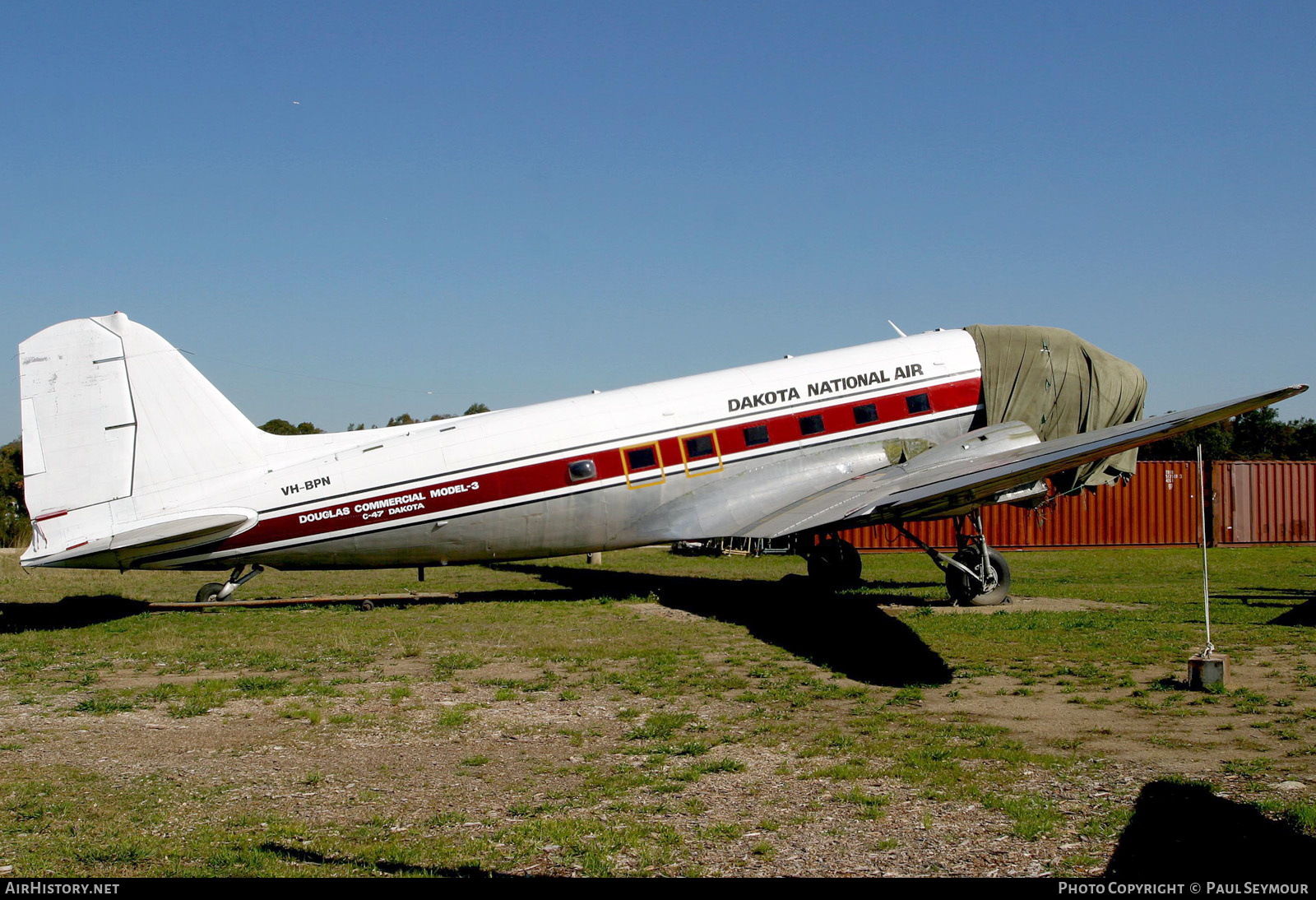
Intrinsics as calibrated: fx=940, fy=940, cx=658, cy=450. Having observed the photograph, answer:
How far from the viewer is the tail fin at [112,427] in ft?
49.1

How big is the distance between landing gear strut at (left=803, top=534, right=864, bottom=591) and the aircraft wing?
2873 mm

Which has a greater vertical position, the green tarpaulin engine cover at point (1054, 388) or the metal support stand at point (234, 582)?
the green tarpaulin engine cover at point (1054, 388)

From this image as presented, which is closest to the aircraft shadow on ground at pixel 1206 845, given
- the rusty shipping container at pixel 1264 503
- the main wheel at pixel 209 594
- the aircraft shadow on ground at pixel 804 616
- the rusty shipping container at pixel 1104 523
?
the aircraft shadow on ground at pixel 804 616

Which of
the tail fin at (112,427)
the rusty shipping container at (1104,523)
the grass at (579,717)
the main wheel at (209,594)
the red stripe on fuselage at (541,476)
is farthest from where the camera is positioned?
the rusty shipping container at (1104,523)

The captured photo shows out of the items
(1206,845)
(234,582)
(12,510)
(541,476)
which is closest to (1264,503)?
(541,476)

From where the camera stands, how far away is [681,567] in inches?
1091

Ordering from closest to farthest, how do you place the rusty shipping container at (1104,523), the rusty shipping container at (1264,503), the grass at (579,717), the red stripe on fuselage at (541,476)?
the grass at (579,717) < the red stripe on fuselage at (541,476) < the rusty shipping container at (1104,523) < the rusty shipping container at (1264,503)

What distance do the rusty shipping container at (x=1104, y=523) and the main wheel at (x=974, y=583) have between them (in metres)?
18.5

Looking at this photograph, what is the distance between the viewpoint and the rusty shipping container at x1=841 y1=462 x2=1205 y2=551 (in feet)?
118

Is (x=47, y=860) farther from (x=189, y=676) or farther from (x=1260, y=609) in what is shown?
(x=1260, y=609)

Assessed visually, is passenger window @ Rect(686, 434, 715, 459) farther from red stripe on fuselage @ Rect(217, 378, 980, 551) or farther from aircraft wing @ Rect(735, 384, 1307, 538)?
aircraft wing @ Rect(735, 384, 1307, 538)

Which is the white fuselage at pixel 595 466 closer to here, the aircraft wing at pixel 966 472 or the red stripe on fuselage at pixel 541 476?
the red stripe on fuselage at pixel 541 476

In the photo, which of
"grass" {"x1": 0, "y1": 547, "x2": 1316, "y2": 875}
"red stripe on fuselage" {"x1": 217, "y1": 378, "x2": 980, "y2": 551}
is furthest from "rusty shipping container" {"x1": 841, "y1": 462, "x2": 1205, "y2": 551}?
"red stripe on fuselage" {"x1": 217, "y1": 378, "x2": 980, "y2": 551}

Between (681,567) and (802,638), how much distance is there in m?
13.8
